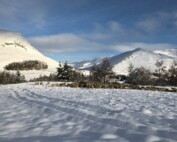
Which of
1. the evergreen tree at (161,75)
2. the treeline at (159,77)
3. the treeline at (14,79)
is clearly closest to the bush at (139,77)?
the treeline at (159,77)

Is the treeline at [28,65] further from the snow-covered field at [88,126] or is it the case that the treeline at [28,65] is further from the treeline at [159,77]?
the snow-covered field at [88,126]

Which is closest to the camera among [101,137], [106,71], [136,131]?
[101,137]

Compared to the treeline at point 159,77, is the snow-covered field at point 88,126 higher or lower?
lower

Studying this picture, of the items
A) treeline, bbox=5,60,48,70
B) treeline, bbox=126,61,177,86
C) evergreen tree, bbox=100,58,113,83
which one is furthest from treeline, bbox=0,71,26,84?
treeline, bbox=5,60,48,70

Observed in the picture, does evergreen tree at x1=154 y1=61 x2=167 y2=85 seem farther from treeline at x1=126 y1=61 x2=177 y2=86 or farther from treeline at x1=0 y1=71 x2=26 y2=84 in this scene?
treeline at x1=0 y1=71 x2=26 y2=84

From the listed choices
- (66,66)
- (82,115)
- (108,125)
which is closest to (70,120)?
(82,115)

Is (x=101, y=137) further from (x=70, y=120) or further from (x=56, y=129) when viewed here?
(x=70, y=120)

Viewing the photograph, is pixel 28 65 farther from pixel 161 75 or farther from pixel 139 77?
pixel 161 75

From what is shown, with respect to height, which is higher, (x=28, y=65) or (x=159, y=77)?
(x=28, y=65)

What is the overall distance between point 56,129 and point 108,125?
1.24m

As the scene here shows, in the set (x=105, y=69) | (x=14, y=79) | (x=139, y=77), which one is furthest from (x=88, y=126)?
(x=139, y=77)

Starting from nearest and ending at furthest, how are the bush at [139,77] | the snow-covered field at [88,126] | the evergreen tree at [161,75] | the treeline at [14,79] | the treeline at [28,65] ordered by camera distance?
the snow-covered field at [88,126] → the treeline at [14,79] → the evergreen tree at [161,75] → the bush at [139,77] → the treeline at [28,65]

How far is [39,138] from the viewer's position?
5910 millimetres

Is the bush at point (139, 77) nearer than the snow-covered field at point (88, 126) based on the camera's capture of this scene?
No
